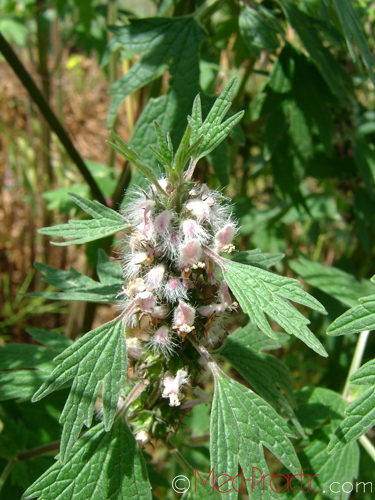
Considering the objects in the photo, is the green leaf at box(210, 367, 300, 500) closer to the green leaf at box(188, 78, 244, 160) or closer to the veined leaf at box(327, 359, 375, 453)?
the veined leaf at box(327, 359, 375, 453)

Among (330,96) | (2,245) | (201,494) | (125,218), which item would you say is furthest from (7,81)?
(201,494)

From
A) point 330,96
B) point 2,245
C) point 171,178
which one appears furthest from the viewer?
point 2,245

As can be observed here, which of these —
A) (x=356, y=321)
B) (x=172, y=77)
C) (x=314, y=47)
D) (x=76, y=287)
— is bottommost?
(x=76, y=287)

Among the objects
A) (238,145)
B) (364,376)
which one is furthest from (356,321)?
(238,145)

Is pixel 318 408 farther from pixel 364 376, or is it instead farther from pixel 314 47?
pixel 314 47

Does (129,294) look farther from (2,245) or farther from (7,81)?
(7,81)
